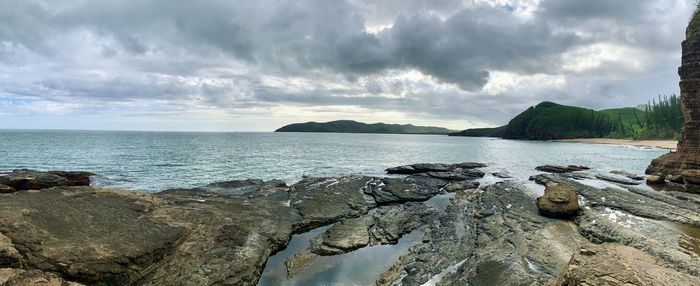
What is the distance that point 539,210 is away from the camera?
25500 mm

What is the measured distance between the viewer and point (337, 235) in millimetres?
21359

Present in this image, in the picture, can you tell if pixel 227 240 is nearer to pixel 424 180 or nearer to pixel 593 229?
pixel 593 229

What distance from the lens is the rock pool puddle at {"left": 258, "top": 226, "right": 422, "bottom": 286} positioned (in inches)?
627

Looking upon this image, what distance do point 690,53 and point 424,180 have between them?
1451 inches

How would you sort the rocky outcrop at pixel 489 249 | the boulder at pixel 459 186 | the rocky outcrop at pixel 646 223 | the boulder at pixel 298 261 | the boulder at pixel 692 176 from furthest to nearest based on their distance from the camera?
the boulder at pixel 459 186, the boulder at pixel 692 176, the rocky outcrop at pixel 646 223, the boulder at pixel 298 261, the rocky outcrop at pixel 489 249

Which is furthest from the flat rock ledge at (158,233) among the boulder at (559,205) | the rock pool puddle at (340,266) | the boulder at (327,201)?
the boulder at (559,205)

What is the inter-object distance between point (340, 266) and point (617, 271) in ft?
38.5

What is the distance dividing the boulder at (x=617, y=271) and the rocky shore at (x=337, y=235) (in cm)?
4

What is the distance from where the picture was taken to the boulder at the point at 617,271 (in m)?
8.80

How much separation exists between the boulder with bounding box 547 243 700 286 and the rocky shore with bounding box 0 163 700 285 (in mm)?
40

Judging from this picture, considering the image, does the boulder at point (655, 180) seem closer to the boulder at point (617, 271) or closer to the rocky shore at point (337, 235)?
the rocky shore at point (337, 235)

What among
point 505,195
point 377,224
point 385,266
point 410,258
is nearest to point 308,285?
point 385,266

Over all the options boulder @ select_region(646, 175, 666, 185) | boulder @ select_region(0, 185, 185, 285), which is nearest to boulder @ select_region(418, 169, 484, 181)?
boulder @ select_region(646, 175, 666, 185)

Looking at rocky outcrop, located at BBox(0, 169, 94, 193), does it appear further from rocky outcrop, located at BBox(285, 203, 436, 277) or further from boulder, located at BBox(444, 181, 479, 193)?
boulder, located at BBox(444, 181, 479, 193)
